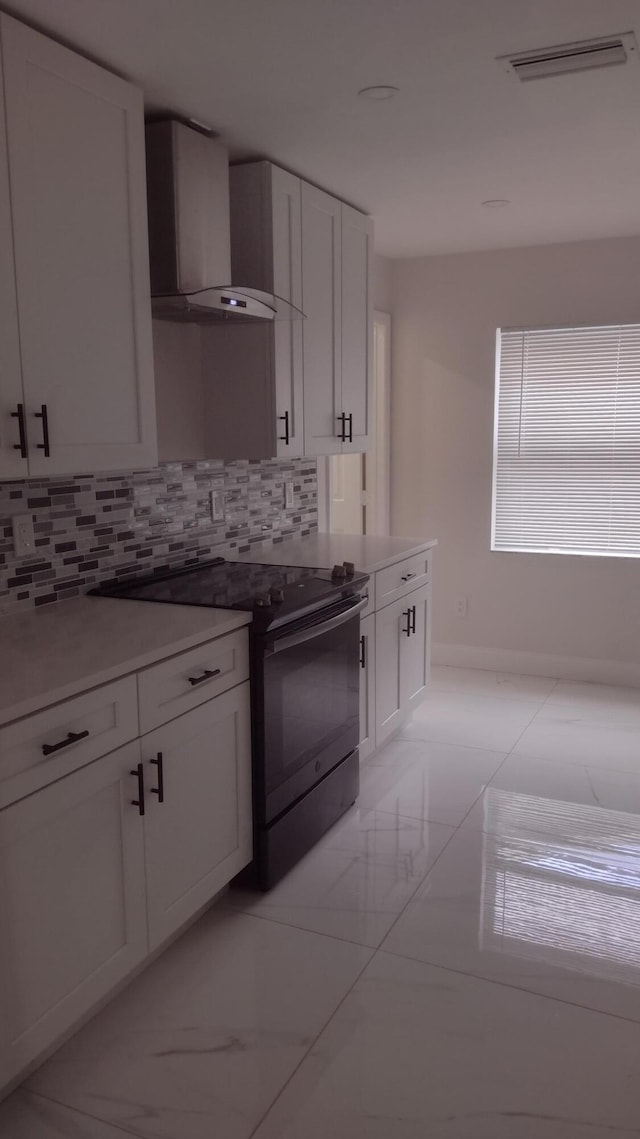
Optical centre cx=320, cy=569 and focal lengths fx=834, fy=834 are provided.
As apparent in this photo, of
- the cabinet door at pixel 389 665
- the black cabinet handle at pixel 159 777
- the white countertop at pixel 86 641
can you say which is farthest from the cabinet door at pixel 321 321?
the black cabinet handle at pixel 159 777

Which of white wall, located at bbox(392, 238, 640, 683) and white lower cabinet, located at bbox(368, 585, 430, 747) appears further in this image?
white wall, located at bbox(392, 238, 640, 683)

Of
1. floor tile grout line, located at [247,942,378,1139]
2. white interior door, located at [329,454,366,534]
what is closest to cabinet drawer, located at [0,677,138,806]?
floor tile grout line, located at [247,942,378,1139]

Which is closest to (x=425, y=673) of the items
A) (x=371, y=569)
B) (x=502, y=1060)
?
(x=371, y=569)

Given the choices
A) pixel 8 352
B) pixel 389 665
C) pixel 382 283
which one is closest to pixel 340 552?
pixel 389 665

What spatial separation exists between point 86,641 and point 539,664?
3408 mm

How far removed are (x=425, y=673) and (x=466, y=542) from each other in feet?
3.95

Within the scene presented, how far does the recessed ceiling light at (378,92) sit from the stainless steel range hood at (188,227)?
576 mm

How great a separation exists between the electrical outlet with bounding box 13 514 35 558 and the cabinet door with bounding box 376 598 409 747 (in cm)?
145

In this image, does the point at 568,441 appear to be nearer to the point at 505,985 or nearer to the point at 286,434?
the point at 286,434

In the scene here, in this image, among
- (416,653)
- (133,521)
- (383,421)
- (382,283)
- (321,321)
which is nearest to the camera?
(133,521)

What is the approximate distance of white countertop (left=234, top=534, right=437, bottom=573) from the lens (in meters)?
3.28

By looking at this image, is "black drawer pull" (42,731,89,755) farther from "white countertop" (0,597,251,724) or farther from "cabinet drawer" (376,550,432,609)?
"cabinet drawer" (376,550,432,609)

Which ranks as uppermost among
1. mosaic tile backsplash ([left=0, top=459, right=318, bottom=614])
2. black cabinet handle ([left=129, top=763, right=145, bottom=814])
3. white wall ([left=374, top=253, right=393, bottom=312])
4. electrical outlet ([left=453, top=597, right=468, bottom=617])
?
white wall ([left=374, top=253, right=393, bottom=312])

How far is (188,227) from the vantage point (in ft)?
8.63
